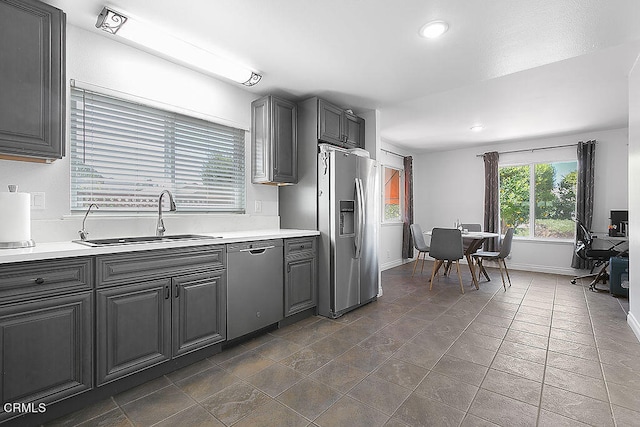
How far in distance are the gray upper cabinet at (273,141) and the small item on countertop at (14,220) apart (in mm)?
1875

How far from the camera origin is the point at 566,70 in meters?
2.94

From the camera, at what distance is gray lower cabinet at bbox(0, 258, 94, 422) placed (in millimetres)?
1474

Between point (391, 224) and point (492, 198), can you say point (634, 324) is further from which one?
point (391, 224)

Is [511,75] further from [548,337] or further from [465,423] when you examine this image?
[465,423]

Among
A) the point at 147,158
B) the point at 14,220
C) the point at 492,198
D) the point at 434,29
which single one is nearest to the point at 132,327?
the point at 14,220

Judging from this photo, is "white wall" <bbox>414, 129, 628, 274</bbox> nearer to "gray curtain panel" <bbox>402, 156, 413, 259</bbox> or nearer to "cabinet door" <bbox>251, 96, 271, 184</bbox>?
"gray curtain panel" <bbox>402, 156, 413, 259</bbox>

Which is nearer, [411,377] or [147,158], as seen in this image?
[411,377]

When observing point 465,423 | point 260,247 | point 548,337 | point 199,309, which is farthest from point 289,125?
point 548,337

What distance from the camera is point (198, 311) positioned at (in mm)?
2236

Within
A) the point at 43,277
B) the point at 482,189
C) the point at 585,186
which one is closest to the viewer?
the point at 43,277

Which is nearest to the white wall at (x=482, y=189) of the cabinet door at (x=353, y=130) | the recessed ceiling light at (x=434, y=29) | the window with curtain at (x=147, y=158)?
the cabinet door at (x=353, y=130)

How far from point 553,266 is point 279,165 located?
5.40 metres

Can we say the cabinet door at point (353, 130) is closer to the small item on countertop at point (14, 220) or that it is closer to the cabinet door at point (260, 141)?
the cabinet door at point (260, 141)

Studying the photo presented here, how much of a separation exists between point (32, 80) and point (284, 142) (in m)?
2.01
